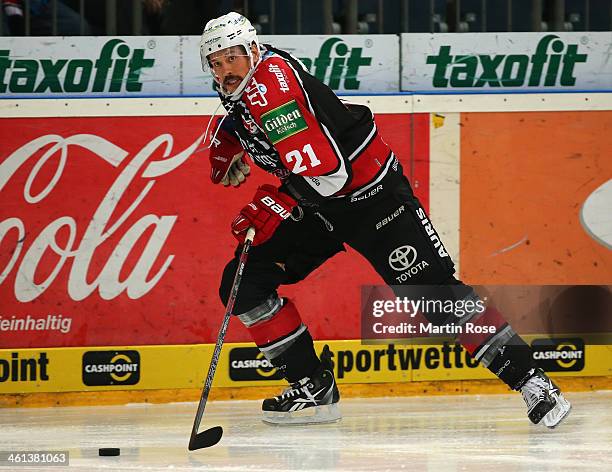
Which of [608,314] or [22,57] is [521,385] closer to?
[608,314]

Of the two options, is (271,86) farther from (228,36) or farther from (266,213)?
(266,213)

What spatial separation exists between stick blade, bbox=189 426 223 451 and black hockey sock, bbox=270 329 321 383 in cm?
59

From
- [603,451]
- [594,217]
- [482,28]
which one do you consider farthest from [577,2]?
[603,451]

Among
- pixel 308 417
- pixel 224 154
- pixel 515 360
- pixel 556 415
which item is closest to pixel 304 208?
pixel 224 154

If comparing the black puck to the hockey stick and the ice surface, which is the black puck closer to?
the ice surface

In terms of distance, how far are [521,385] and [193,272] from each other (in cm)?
164

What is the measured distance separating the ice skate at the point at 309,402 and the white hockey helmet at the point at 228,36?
114 centimetres

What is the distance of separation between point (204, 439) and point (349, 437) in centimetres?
56

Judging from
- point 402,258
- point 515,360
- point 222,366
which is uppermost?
point 402,258

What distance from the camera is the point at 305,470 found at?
3982 mm

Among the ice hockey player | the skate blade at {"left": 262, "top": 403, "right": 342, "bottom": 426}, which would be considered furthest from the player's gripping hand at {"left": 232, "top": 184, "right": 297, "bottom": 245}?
the skate blade at {"left": 262, "top": 403, "right": 342, "bottom": 426}

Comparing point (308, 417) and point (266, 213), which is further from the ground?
point (266, 213)

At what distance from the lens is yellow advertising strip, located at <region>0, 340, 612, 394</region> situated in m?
5.48

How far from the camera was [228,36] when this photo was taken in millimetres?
4328
